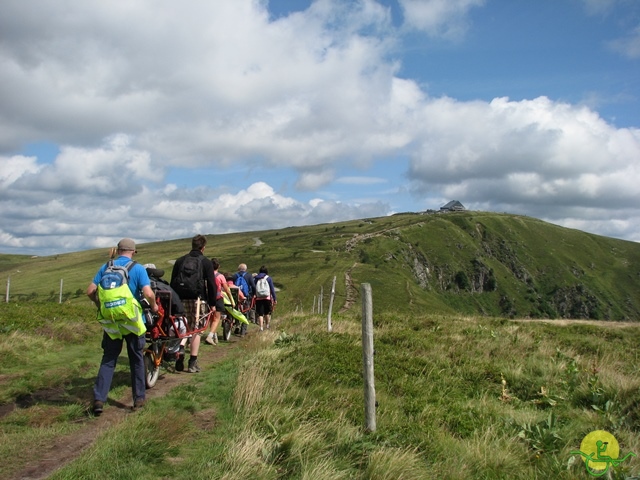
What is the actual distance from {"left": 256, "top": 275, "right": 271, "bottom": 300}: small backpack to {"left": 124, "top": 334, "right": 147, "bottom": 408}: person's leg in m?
9.16

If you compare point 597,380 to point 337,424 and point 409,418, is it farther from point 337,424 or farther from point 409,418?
point 337,424

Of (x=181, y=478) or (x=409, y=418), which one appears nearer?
(x=181, y=478)

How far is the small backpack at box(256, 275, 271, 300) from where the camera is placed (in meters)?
16.3

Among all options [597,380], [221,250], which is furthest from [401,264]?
[597,380]

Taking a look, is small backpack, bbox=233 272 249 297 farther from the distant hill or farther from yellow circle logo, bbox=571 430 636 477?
the distant hill

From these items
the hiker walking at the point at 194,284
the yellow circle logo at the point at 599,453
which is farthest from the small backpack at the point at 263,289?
the yellow circle logo at the point at 599,453

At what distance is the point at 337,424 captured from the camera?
6324 mm

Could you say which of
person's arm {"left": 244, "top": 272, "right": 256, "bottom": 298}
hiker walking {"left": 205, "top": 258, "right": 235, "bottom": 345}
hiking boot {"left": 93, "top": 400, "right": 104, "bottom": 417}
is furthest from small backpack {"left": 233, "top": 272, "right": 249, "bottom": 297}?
hiking boot {"left": 93, "top": 400, "right": 104, "bottom": 417}

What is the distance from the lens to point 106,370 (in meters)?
6.81

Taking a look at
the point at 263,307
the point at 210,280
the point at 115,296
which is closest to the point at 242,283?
the point at 263,307

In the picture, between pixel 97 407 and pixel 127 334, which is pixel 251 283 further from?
pixel 97 407

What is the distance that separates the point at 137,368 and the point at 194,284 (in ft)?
9.33

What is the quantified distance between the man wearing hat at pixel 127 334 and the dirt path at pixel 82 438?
0.25m

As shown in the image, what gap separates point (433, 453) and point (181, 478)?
120 inches
